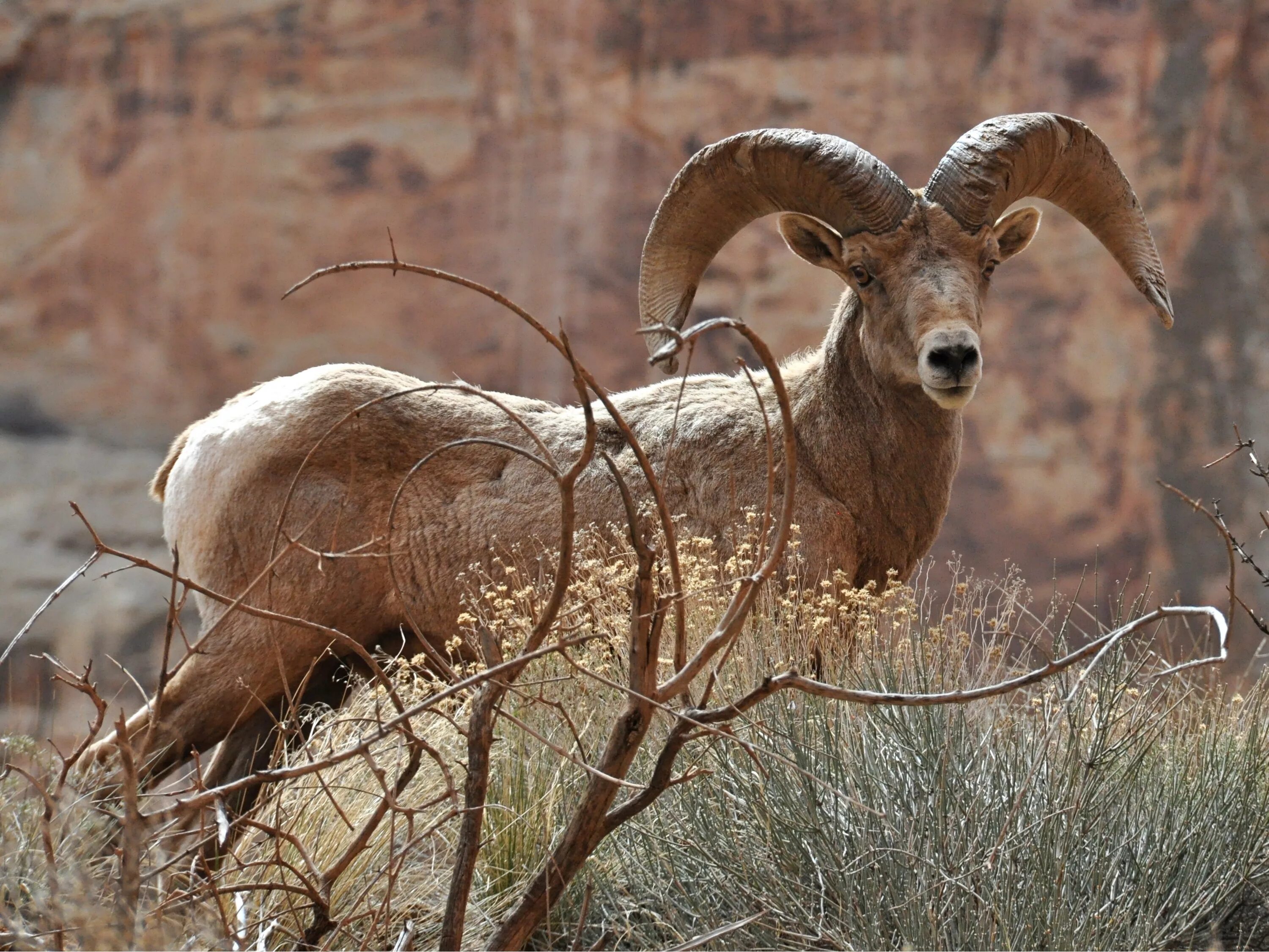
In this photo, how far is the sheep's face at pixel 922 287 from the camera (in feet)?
15.1

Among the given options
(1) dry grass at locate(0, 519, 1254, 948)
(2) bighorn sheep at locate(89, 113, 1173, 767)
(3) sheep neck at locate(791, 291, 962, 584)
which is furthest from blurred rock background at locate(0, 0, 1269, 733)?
(1) dry grass at locate(0, 519, 1254, 948)

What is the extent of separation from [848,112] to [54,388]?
8.58 meters

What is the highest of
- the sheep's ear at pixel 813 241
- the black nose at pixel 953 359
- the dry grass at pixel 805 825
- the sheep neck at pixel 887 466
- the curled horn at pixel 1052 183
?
the curled horn at pixel 1052 183

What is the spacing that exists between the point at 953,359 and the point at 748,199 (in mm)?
1299

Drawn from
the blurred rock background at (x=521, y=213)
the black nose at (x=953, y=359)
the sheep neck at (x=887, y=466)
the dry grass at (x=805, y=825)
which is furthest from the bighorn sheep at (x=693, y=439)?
the blurred rock background at (x=521, y=213)

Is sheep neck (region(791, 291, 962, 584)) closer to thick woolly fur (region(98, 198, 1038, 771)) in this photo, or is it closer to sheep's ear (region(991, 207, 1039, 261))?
thick woolly fur (region(98, 198, 1038, 771))

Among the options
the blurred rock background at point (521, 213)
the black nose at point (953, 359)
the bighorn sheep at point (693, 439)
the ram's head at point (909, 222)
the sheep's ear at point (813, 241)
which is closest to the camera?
the black nose at point (953, 359)

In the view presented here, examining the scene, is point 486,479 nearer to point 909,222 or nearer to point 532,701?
point 909,222

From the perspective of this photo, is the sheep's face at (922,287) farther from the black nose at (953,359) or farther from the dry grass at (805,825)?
the dry grass at (805,825)

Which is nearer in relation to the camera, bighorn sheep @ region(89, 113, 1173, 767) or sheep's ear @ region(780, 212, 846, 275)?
bighorn sheep @ region(89, 113, 1173, 767)

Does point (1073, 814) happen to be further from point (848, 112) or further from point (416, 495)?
point (848, 112)

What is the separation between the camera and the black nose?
456cm

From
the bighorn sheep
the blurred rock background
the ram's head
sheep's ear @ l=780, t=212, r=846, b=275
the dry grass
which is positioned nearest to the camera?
the dry grass

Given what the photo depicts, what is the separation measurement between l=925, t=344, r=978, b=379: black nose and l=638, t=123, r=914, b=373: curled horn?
2.20 ft
